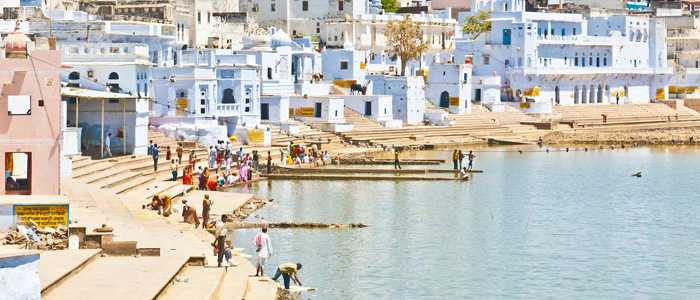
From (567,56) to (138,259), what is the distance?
194 feet

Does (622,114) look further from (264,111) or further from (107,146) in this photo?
(107,146)

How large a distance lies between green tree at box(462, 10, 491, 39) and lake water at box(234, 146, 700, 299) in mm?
32668

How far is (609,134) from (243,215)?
3552cm

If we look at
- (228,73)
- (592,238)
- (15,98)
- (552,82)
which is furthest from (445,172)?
(552,82)

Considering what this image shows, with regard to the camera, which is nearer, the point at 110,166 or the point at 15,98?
the point at 15,98

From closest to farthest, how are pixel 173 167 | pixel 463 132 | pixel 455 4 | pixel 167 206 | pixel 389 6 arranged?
pixel 167 206 < pixel 173 167 < pixel 463 132 < pixel 389 6 < pixel 455 4

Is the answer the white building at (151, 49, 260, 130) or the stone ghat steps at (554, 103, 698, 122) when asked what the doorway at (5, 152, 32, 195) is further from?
the stone ghat steps at (554, 103, 698, 122)

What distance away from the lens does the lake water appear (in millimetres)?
23484

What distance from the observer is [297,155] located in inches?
1786

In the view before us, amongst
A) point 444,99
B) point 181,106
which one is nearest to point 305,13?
point 444,99

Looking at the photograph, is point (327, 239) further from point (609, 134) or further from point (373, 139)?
point (609, 134)

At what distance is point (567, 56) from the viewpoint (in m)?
78.2

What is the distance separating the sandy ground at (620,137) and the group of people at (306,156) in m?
17.3

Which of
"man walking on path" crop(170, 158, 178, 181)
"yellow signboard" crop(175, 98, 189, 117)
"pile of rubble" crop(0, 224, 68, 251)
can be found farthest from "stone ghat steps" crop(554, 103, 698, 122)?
"pile of rubble" crop(0, 224, 68, 251)
